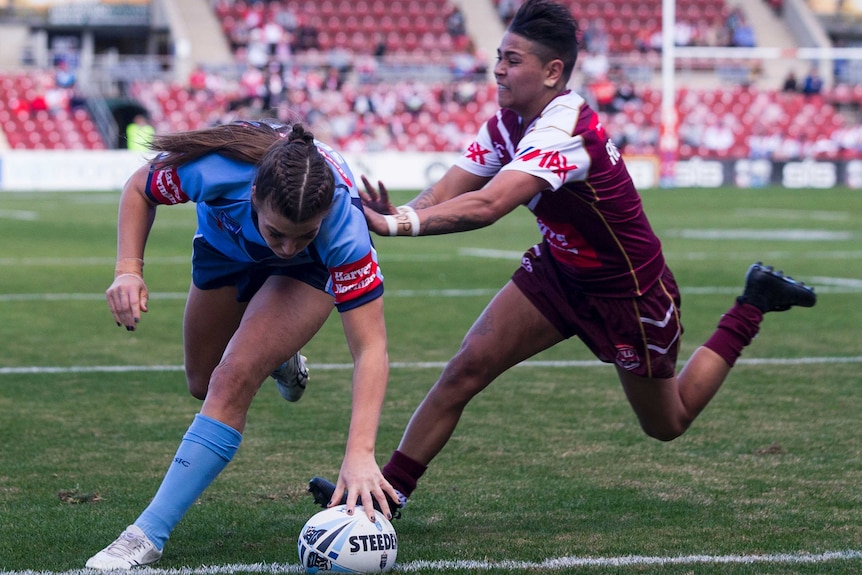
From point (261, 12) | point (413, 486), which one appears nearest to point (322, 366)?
point (413, 486)

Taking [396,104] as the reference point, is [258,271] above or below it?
above

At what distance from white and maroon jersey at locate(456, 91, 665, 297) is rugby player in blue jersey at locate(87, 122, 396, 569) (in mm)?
732

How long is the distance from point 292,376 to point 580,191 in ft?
5.54

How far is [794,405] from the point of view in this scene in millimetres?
7184

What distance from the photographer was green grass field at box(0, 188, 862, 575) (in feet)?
14.5

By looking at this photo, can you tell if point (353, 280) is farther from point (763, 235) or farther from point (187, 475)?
point (763, 235)

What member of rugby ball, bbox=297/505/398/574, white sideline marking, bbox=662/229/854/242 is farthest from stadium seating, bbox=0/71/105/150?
rugby ball, bbox=297/505/398/574

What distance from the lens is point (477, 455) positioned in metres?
6.04

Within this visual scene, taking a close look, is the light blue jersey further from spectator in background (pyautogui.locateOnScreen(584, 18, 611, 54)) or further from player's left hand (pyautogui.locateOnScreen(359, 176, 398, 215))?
spectator in background (pyautogui.locateOnScreen(584, 18, 611, 54))

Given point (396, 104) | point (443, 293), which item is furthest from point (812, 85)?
point (443, 293)

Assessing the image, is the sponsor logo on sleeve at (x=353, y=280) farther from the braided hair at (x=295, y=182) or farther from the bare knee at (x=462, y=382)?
the bare knee at (x=462, y=382)

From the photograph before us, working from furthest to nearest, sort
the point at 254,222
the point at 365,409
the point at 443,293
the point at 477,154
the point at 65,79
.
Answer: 1. the point at 65,79
2. the point at 443,293
3. the point at 477,154
4. the point at 254,222
5. the point at 365,409

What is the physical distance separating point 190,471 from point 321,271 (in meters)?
0.91

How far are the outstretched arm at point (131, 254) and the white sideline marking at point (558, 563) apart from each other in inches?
32.8
